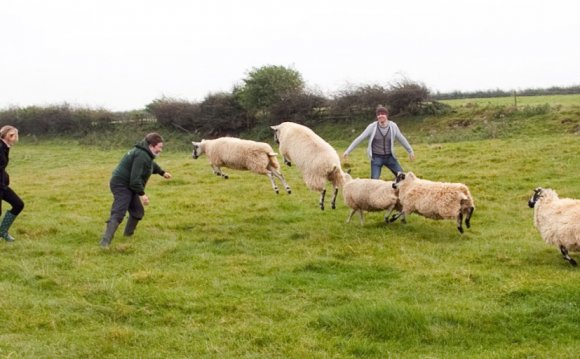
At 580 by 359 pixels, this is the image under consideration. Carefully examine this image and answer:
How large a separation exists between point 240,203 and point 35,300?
26.0 feet

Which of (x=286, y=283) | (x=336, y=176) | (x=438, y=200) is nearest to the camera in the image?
(x=286, y=283)

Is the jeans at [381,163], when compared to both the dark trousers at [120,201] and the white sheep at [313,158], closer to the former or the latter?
the white sheep at [313,158]

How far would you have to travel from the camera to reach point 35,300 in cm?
800

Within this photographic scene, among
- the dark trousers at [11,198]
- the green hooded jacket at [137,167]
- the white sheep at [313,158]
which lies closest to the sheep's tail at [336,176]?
the white sheep at [313,158]

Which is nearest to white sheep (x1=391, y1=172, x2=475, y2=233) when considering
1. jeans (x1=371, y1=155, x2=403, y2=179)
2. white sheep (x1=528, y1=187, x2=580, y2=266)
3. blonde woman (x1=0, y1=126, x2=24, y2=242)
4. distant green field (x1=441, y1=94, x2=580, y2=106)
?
jeans (x1=371, y1=155, x2=403, y2=179)

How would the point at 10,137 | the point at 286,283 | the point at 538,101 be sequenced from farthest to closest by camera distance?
the point at 538,101 < the point at 10,137 < the point at 286,283

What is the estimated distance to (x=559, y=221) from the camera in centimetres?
896

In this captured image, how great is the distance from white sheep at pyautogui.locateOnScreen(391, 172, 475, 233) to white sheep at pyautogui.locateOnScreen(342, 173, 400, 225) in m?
0.30

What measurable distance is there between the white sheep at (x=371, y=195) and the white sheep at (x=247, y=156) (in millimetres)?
1921

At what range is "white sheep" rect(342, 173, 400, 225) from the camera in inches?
460

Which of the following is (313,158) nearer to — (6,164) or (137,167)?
(137,167)

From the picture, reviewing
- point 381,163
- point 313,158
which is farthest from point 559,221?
point 313,158

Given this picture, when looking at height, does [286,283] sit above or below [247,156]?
below

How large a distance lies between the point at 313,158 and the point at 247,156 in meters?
2.24
